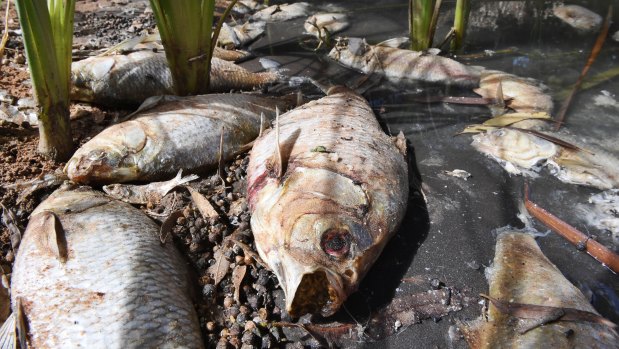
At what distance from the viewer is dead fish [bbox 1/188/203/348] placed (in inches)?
86.4

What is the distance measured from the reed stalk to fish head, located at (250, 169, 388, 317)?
6.25ft

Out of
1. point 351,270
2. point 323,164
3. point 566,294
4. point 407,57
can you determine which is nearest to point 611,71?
point 407,57

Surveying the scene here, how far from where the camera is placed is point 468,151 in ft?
13.4

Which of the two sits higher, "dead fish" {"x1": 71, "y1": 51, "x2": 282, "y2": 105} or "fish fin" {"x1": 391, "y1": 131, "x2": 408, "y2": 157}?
"dead fish" {"x1": 71, "y1": 51, "x2": 282, "y2": 105}

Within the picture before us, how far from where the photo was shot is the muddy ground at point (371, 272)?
2600 millimetres

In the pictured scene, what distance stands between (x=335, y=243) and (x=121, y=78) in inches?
127

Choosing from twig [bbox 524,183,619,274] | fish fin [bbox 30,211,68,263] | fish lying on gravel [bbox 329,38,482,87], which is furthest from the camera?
fish lying on gravel [bbox 329,38,482,87]

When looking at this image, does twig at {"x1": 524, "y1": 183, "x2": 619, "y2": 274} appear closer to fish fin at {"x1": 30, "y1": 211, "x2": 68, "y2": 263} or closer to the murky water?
the murky water

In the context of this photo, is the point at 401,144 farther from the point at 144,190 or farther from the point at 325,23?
the point at 325,23

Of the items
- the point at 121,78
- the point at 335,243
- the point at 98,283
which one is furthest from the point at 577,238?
the point at 121,78

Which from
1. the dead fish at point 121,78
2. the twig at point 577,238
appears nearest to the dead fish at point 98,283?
the dead fish at point 121,78

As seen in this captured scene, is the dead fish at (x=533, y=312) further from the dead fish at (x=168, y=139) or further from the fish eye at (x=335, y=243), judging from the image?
the dead fish at (x=168, y=139)

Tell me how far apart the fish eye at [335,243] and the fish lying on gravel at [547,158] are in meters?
2.12

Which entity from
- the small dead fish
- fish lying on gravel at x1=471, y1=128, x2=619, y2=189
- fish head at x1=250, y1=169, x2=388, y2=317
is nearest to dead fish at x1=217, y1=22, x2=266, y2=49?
the small dead fish
